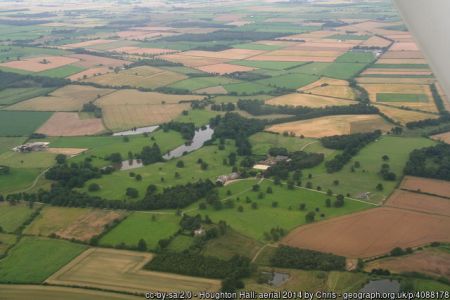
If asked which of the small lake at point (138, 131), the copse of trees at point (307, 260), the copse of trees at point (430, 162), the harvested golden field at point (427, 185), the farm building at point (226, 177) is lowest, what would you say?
the copse of trees at point (307, 260)

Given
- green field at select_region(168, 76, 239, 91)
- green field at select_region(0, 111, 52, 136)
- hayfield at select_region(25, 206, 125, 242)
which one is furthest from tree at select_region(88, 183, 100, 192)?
green field at select_region(168, 76, 239, 91)

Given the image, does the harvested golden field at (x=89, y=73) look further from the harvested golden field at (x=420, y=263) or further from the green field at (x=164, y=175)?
the harvested golden field at (x=420, y=263)

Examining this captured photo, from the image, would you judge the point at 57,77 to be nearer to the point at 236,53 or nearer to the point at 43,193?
the point at 236,53

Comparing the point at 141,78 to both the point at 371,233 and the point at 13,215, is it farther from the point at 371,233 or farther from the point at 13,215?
the point at 371,233

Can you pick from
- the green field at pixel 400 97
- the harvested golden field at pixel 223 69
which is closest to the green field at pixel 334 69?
the harvested golden field at pixel 223 69

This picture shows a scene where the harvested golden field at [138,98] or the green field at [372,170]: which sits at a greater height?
the harvested golden field at [138,98]

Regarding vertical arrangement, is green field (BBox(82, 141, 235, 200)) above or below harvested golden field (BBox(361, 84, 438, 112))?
below

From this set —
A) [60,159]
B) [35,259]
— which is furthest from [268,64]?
[35,259]

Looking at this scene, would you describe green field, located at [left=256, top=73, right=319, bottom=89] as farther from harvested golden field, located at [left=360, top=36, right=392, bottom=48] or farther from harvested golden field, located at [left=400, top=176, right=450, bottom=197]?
harvested golden field, located at [left=400, top=176, right=450, bottom=197]
